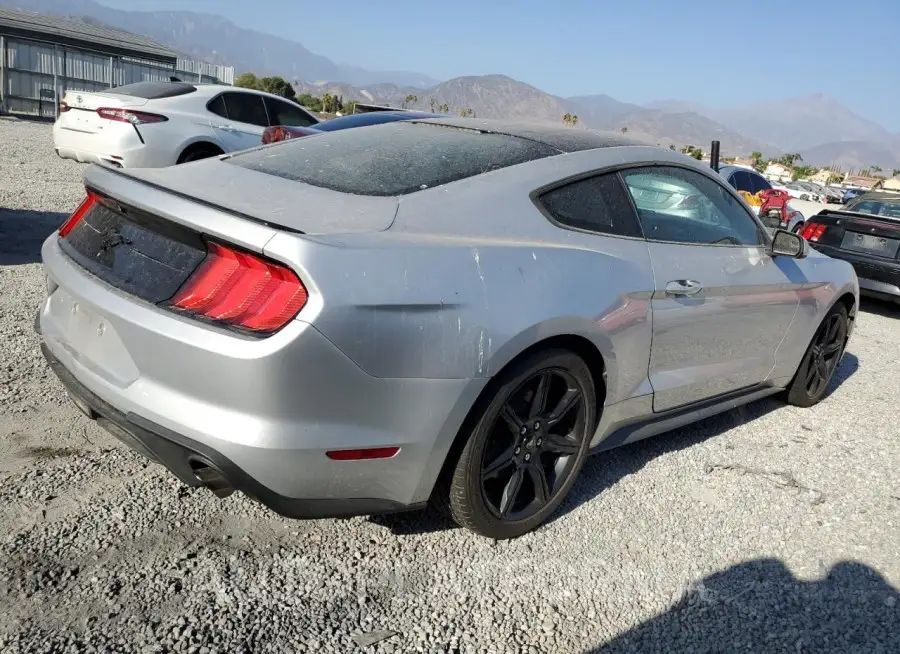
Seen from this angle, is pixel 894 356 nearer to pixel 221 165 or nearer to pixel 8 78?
pixel 221 165

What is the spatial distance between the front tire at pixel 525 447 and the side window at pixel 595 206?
55 cm

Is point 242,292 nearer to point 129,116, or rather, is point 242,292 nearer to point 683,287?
point 683,287

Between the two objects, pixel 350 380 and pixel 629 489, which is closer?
pixel 350 380

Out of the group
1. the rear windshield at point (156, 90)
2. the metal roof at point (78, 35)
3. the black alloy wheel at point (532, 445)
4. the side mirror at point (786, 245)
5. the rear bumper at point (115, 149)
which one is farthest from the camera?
the metal roof at point (78, 35)

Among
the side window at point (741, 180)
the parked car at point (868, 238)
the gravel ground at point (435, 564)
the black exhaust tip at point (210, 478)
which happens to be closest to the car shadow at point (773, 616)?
the gravel ground at point (435, 564)

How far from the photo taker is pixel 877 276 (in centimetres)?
791

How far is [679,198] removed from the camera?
364cm

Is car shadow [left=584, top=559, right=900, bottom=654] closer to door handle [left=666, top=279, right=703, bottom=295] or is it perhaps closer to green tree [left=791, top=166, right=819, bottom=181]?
door handle [left=666, top=279, right=703, bottom=295]

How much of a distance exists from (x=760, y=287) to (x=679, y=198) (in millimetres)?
637

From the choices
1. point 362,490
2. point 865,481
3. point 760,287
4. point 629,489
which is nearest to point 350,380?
point 362,490

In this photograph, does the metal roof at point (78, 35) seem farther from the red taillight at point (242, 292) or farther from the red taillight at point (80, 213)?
the red taillight at point (242, 292)

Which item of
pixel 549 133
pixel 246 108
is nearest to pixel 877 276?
pixel 549 133

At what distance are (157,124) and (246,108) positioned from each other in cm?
138

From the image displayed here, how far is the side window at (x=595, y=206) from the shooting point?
9.57ft
